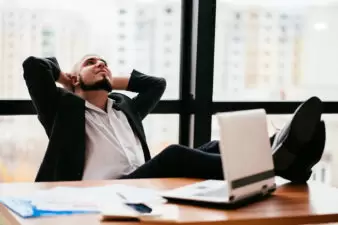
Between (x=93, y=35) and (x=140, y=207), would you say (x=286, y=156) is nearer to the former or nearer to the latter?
(x=140, y=207)

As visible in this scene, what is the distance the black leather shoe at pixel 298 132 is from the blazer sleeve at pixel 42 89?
1.16 meters

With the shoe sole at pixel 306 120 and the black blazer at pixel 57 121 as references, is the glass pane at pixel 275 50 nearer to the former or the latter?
the black blazer at pixel 57 121

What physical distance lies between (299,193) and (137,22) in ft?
5.95

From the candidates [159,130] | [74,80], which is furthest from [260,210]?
[159,130]

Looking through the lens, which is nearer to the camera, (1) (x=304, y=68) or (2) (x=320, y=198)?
(2) (x=320, y=198)

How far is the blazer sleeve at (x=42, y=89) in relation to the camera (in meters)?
2.94

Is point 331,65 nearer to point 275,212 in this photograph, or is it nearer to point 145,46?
point 145,46

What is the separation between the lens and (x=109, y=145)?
3006mm

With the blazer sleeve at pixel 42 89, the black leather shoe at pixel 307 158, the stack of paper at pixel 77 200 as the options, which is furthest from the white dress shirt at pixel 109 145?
the black leather shoe at pixel 307 158

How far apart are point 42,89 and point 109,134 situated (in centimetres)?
39

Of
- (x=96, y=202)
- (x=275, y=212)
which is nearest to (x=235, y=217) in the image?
(x=275, y=212)

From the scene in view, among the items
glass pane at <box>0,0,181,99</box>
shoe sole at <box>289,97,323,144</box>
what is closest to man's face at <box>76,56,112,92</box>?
glass pane at <box>0,0,181,99</box>

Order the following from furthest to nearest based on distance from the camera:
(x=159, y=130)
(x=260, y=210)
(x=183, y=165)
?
(x=159, y=130) → (x=183, y=165) → (x=260, y=210)

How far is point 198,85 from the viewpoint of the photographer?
12.0 feet
